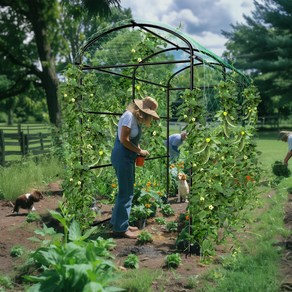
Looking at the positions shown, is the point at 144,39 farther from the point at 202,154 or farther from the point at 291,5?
the point at 291,5

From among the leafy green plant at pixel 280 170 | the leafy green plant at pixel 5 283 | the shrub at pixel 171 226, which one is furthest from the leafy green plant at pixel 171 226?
the leafy green plant at pixel 280 170

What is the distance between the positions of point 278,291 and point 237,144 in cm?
219

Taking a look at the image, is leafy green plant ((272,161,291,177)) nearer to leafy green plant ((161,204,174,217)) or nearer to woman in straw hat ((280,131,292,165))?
woman in straw hat ((280,131,292,165))

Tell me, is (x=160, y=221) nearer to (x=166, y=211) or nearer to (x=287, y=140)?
(x=166, y=211)

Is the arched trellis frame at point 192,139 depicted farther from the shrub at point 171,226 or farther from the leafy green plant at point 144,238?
the shrub at point 171,226

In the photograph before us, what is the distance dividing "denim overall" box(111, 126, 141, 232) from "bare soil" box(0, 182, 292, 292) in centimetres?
22

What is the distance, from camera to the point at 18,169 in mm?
8219

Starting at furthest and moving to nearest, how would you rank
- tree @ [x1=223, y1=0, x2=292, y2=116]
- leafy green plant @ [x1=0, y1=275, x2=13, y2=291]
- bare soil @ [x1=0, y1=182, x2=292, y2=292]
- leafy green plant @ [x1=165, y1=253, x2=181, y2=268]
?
tree @ [x1=223, y1=0, x2=292, y2=116]
leafy green plant @ [x1=165, y1=253, x2=181, y2=268]
bare soil @ [x1=0, y1=182, x2=292, y2=292]
leafy green plant @ [x1=0, y1=275, x2=13, y2=291]

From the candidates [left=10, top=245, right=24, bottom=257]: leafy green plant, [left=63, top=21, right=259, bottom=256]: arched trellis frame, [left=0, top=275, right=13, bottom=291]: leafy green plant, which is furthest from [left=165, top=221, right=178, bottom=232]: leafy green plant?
[left=0, top=275, right=13, bottom=291]: leafy green plant

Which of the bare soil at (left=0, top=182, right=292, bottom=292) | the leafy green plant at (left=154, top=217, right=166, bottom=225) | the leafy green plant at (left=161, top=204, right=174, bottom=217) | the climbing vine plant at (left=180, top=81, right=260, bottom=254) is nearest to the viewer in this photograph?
the bare soil at (left=0, top=182, right=292, bottom=292)

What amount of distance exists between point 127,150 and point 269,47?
25149 mm

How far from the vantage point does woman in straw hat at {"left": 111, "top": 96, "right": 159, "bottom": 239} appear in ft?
15.7

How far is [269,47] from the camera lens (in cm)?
2788

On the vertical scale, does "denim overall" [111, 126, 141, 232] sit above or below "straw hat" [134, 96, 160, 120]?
below
